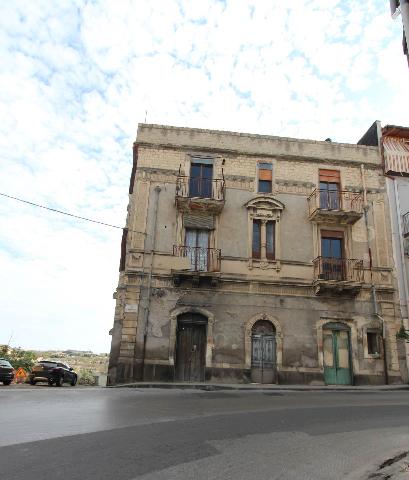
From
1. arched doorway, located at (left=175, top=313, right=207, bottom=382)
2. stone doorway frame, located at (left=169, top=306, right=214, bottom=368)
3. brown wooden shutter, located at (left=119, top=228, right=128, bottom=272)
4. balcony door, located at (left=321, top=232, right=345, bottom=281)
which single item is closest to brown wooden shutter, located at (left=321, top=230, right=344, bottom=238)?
balcony door, located at (left=321, top=232, right=345, bottom=281)

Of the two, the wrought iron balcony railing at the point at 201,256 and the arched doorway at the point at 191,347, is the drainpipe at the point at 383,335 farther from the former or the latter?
the arched doorway at the point at 191,347

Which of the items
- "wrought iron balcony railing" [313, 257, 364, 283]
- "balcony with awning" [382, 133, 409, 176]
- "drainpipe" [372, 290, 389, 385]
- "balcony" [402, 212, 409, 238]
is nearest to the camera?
"drainpipe" [372, 290, 389, 385]

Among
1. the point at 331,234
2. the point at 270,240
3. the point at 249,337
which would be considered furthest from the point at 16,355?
the point at 331,234

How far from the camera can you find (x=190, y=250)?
1947 centimetres

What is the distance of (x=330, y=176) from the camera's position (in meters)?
21.7

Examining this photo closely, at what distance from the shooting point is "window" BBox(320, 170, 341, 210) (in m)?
20.8

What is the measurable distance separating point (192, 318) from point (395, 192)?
484 inches

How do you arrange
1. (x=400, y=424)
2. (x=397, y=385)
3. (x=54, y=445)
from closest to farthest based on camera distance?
(x=54, y=445) → (x=400, y=424) → (x=397, y=385)

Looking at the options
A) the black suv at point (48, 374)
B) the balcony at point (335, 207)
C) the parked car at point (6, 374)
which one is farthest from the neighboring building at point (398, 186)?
the parked car at point (6, 374)

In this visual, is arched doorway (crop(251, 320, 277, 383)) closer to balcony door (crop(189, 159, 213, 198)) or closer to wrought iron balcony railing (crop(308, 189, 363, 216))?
wrought iron balcony railing (crop(308, 189, 363, 216))

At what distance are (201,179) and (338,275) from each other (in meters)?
8.02

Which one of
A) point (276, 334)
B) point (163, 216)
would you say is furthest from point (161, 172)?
point (276, 334)

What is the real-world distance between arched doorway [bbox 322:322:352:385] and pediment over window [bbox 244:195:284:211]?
19.8ft

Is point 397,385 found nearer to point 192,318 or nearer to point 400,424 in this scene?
point 192,318
